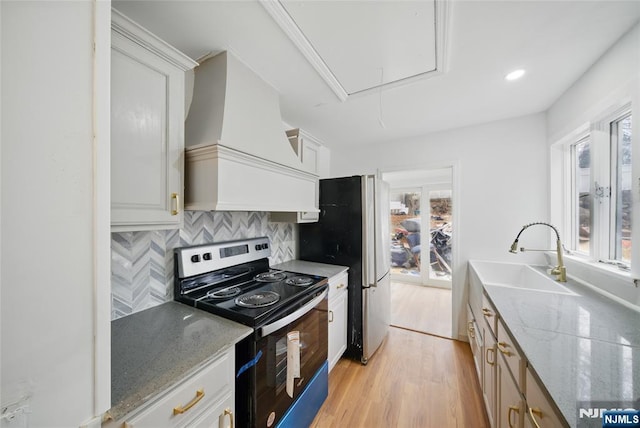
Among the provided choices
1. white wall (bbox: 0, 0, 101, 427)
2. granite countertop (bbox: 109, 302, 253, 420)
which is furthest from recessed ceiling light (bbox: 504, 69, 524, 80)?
granite countertop (bbox: 109, 302, 253, 420)

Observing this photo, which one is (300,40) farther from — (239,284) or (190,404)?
(190,404)

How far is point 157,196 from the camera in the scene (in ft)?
3.39

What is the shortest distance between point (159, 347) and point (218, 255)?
0.71 metres

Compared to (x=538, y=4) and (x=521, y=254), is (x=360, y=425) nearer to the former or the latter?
(x=521, y=254)

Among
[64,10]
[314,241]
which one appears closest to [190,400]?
[64,10]

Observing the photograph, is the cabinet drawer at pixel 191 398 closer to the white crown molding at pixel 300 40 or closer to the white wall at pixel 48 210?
the white wall at pixel 48 210

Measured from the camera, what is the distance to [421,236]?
4.36 m

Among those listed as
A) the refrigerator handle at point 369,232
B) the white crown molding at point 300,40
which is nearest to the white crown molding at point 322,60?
the white crown molding at point 300,40

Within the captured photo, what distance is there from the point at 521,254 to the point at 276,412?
2.56 m

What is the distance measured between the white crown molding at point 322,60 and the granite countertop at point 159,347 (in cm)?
153

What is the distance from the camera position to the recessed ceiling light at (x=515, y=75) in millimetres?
1529

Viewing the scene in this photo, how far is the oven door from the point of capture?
1.06 metres

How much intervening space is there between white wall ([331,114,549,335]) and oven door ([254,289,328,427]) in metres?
1.84

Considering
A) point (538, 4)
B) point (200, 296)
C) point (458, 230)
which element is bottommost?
point (200, 296)
